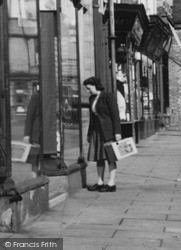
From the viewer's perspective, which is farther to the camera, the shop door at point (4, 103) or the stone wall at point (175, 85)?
the stone wall at point (175, 85)

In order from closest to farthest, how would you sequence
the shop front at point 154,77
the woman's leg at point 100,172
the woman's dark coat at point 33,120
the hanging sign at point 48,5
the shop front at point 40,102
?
the shop front at point 40,102, the woman's dark coat at point 33,120, the hanging sign at point 48,5, the woman's leg at point 100,172, the shop front at point 154,77

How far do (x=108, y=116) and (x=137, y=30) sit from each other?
1225 cm

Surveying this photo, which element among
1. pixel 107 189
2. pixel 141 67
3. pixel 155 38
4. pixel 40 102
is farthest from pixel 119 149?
pixel 155 38

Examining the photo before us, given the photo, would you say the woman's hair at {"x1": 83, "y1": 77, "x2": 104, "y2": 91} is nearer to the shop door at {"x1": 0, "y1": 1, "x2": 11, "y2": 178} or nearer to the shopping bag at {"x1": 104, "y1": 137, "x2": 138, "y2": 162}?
the shopping bag at {"x1": 104, "y1": 137, "x2": 138, "y2": 162}

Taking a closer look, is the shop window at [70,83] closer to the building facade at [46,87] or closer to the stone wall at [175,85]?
the building facade at [46,87]

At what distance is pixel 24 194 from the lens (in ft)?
21.4

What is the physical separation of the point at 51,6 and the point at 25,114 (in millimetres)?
2427

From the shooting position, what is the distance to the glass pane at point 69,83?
8.92 m

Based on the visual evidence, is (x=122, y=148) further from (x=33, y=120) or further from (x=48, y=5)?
(x=48, y=5)

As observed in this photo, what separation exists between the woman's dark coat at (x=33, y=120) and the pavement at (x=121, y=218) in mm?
942

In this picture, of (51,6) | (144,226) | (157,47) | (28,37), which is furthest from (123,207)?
(157,47)

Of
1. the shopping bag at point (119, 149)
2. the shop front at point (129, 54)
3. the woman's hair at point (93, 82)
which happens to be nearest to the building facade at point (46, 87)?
the woman's hair at point (93, 82)

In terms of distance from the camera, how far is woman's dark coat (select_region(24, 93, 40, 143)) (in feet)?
23.1

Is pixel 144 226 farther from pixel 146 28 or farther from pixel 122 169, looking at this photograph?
pixel 146 28
